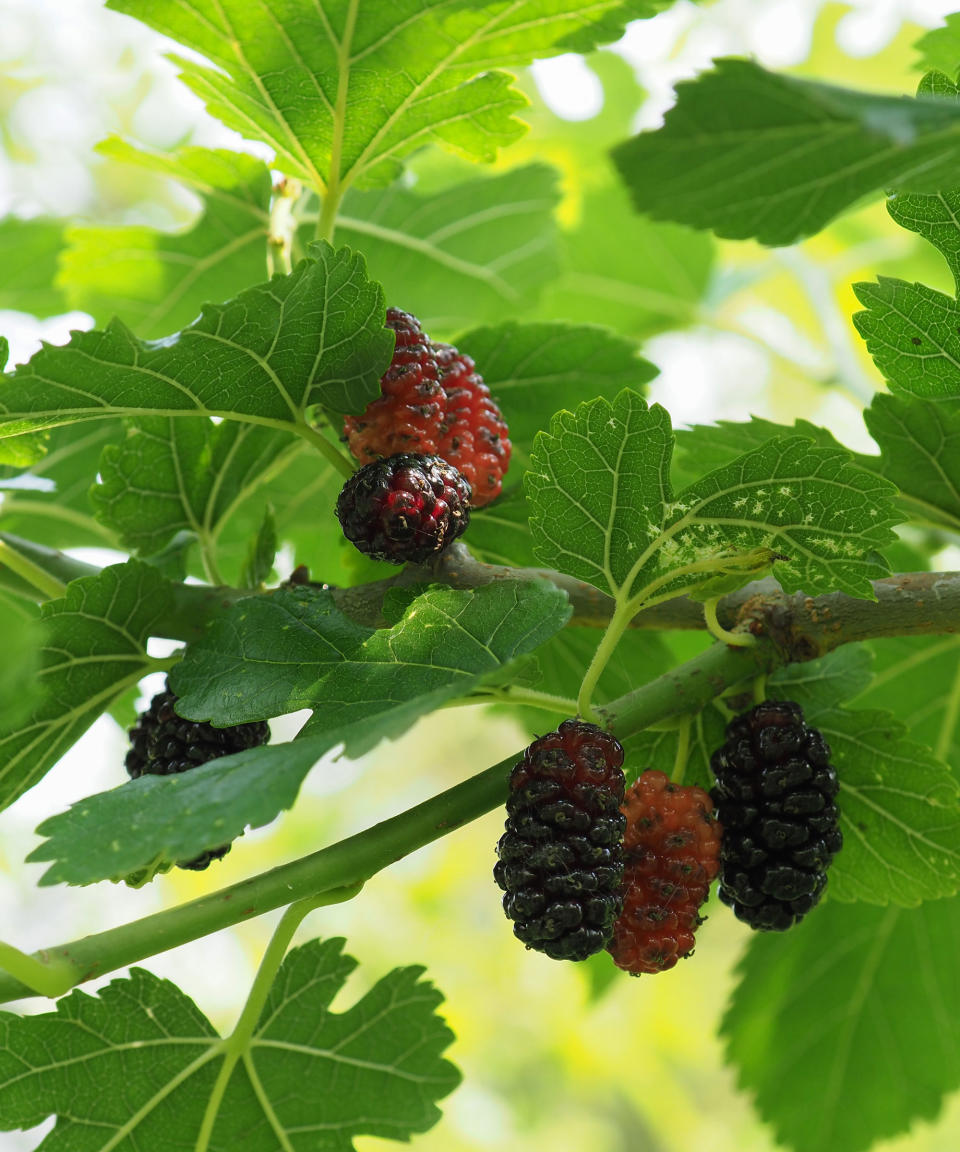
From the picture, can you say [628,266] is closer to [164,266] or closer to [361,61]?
[164,266]

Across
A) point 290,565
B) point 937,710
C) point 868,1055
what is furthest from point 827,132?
point 868,1055

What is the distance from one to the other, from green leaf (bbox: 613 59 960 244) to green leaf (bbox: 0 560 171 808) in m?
0.39

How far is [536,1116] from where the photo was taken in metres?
3.49

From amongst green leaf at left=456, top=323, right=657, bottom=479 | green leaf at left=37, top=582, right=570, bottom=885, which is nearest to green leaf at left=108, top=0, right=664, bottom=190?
green leaf at left=456, top=323, right=657, bottom=479

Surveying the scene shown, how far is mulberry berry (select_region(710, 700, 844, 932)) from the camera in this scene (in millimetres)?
653

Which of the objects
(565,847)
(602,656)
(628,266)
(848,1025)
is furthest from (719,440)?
(628,266)

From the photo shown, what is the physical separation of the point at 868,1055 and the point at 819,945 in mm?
136

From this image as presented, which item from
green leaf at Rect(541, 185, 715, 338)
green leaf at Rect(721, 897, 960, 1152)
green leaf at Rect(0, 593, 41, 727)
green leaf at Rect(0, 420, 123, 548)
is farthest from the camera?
green leaf at Rect(541, 185, 715, 338)

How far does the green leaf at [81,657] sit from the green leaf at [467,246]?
1.86ft

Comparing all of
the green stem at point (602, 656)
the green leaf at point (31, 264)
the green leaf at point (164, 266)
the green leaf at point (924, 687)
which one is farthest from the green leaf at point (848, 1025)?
the green leaf at point (31, 264)

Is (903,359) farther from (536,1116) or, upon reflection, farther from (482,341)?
(536,1116)

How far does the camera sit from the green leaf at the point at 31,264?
1.25 meters

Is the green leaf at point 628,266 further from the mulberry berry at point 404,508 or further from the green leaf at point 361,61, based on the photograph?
the mulberry berry at point 404,508

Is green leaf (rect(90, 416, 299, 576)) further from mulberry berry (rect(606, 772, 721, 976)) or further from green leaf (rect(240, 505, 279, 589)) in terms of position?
mulberry berry (rect(606, 772, 721, 976))
